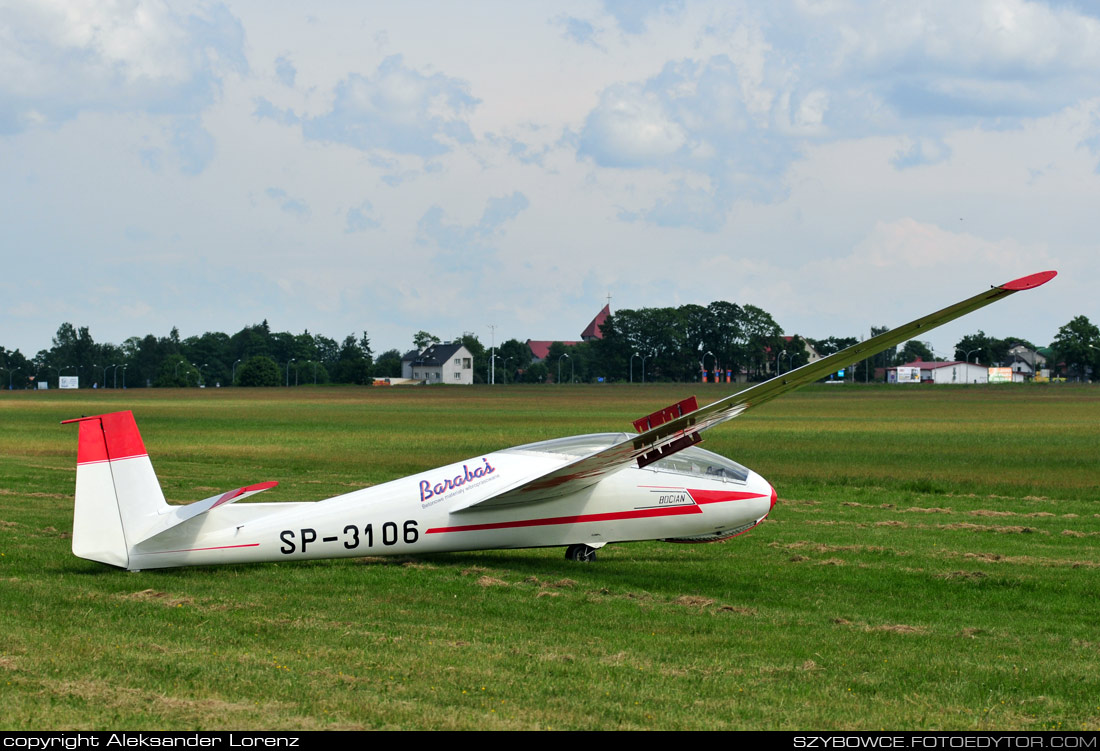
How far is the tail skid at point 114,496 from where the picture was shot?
1124 cm

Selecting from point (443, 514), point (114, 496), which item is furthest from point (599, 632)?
point (114, 496)

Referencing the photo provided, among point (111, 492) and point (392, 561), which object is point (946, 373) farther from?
point (111, 492)

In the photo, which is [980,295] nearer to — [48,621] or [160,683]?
[160,683]

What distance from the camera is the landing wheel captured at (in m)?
13.8

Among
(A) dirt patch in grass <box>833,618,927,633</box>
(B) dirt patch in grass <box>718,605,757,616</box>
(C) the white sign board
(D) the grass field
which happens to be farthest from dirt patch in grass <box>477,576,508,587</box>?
(C) the white sign board

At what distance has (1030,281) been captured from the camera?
9.23m

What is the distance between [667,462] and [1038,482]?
16316mm

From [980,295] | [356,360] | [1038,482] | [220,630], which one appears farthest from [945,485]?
[356,360]

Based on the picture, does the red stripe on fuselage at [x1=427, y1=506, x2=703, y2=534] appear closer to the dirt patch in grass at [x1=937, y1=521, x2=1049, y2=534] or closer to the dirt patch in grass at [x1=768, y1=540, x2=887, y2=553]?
the dirt patch in grass at [x1=768, y1=540, x2=887, y2=553]

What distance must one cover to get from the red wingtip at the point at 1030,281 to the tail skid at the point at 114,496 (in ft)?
25.5

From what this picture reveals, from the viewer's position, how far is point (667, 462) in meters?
13.7

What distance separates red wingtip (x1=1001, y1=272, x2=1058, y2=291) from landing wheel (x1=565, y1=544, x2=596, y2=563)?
21.2ft

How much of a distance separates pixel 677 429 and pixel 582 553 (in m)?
2.47
